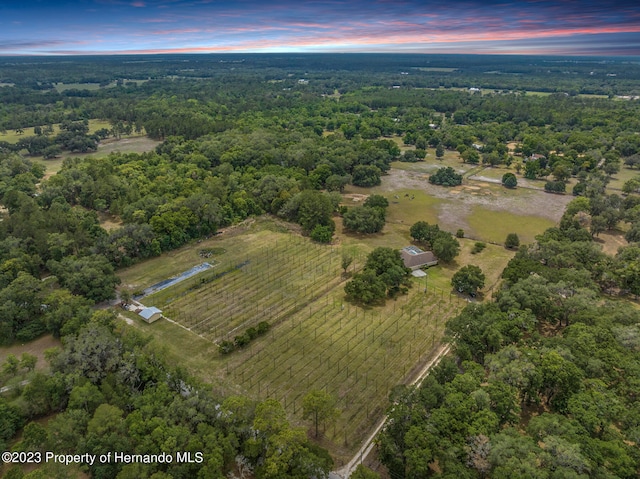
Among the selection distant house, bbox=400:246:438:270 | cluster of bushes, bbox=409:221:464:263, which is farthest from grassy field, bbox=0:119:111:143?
distant house, bbox=400:246:438:270

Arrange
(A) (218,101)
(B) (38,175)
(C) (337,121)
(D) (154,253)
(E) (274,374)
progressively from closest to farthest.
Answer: (E) (274,374) < (D) (154,253) < (B) (38,175) < (C) (337,121) < (A) (218,101)

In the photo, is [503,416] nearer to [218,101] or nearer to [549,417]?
[549,417]

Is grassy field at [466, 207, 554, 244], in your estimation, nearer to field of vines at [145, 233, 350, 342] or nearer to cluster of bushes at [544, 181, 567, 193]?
cluster of bushes at [544, 181, 567, 193]

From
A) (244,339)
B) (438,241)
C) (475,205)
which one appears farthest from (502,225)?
(244,339)

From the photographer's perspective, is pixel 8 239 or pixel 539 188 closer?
pixel 8 239

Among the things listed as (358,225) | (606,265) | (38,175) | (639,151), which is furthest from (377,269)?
(639,151)

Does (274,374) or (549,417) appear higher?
(549,417)
